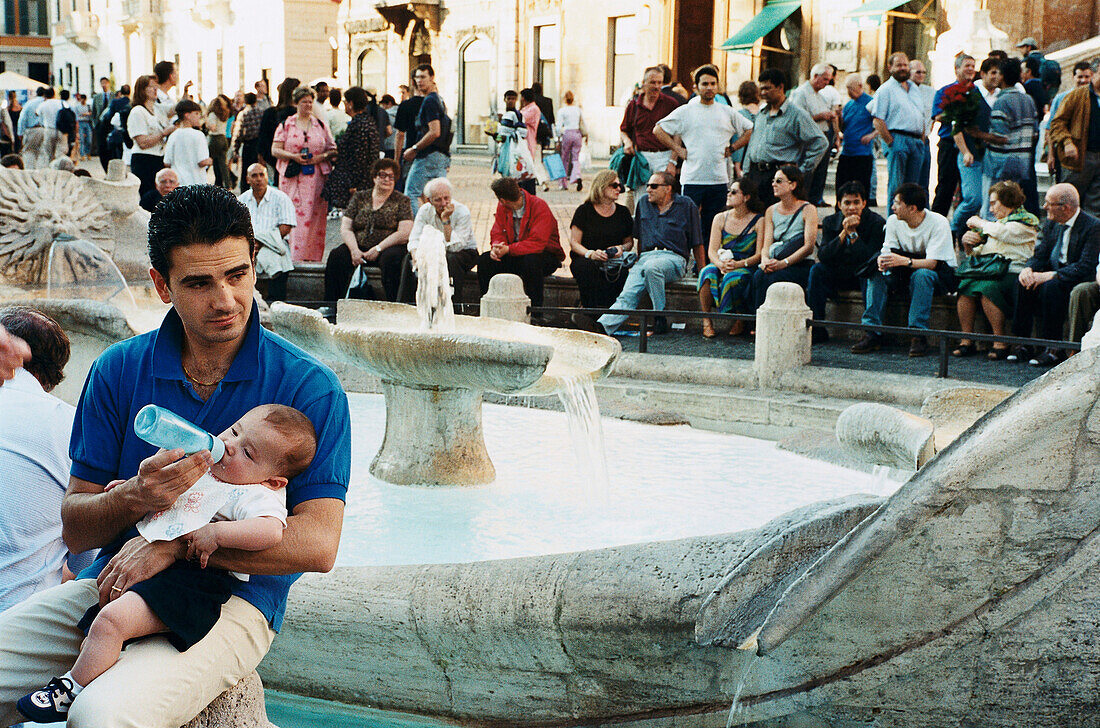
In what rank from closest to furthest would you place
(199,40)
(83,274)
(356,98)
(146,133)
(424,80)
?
(83,274) < (146,133) < (424,80) < (356,98) < (199,40)

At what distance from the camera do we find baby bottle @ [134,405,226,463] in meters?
2.25

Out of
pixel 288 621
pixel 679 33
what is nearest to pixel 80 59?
pixel 679 33

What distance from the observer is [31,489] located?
10.5 feet

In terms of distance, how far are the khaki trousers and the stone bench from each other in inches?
282

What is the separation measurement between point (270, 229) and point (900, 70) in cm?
531

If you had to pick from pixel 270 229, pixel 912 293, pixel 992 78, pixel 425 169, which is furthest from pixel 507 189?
pixel 992 78

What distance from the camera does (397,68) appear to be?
33.8 meters

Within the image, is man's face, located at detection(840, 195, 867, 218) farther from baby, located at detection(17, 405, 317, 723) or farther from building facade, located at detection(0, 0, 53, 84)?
building facade, located at detection(0, 0, 53, 84)

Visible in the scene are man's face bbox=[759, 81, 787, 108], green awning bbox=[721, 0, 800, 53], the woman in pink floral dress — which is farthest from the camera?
green awning bbox=[721, 0, 800, 53]

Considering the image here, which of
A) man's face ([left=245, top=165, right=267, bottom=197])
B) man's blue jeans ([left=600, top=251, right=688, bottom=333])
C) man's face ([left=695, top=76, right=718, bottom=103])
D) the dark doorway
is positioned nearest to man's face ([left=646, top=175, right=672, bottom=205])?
man's blue jeans ([left=600, top=251, right=688, bottom=333])

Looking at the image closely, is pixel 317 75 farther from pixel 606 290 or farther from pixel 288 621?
pixel 288 621

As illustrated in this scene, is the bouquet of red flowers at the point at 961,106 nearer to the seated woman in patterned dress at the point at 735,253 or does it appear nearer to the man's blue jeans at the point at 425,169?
the seated woman in patterned dress at the point at 735,253

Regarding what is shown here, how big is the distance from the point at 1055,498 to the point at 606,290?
23.9 ft

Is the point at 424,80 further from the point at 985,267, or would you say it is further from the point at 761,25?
the point at 761,25
